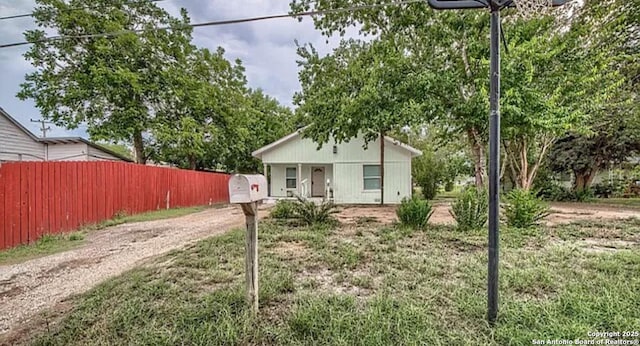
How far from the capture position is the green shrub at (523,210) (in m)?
6.59

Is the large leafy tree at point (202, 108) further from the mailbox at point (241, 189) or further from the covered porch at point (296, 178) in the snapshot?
the mailbox at point (241, 189)

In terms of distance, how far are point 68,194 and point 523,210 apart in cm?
977

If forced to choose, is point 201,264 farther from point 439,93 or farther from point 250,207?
point 439,93

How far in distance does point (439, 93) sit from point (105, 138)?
14.0m

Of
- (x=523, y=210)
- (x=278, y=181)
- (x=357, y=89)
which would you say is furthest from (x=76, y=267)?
(x=278, y=181)

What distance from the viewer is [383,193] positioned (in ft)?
50.2

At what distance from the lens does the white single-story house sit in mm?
15555

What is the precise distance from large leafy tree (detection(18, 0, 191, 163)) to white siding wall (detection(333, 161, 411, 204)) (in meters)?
9.39

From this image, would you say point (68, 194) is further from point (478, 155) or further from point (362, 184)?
point (362, 184)

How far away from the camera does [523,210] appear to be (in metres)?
6.59

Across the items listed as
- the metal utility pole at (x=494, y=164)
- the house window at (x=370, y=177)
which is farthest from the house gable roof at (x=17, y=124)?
the metal utility pole at (x=494, y=164)

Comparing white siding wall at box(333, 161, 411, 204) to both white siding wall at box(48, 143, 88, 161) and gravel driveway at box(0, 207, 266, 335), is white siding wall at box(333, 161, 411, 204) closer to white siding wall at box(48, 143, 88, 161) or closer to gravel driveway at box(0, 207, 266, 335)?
gravel driveway at box(0, 207, 266, 335)

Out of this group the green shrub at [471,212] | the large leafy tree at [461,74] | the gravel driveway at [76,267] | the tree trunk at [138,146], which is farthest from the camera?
the tree trunk at [138,146]

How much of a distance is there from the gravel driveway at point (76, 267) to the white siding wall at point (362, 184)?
9.28m
